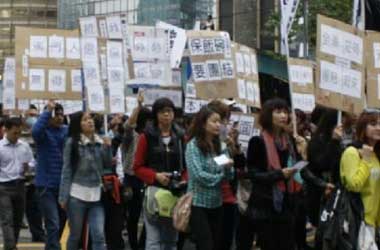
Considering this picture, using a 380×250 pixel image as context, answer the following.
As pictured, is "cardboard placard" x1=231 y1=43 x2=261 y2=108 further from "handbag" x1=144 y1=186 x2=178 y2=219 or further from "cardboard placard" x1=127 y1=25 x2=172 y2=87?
"handbag" x1=144 y1=186 x2=178 y2=219

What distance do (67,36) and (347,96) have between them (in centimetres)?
444

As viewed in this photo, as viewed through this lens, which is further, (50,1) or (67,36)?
(50,1)

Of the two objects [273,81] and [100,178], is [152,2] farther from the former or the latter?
[100,178]

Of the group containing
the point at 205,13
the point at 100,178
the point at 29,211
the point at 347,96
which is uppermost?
the point at 205,13

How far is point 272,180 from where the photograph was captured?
26.3 ft

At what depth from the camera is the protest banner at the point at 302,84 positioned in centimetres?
1168

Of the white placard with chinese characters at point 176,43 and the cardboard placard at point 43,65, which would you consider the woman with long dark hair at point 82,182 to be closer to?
the cardboard placard at point 43,65

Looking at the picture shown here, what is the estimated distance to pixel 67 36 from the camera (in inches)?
481

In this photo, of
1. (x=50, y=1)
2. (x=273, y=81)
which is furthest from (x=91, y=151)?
(x=50, y=1)

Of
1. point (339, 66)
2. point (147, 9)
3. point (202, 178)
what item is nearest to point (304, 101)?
point (339, 66)

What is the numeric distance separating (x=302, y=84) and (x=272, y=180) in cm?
412

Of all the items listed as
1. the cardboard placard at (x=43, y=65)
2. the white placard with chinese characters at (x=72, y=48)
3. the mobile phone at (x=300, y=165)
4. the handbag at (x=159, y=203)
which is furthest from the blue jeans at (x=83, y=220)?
the white placard with chinese characters at (x=72, y=48)

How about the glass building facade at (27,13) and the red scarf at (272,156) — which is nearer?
the red scarf at (272,156)

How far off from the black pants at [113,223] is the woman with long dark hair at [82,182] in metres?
1.38
